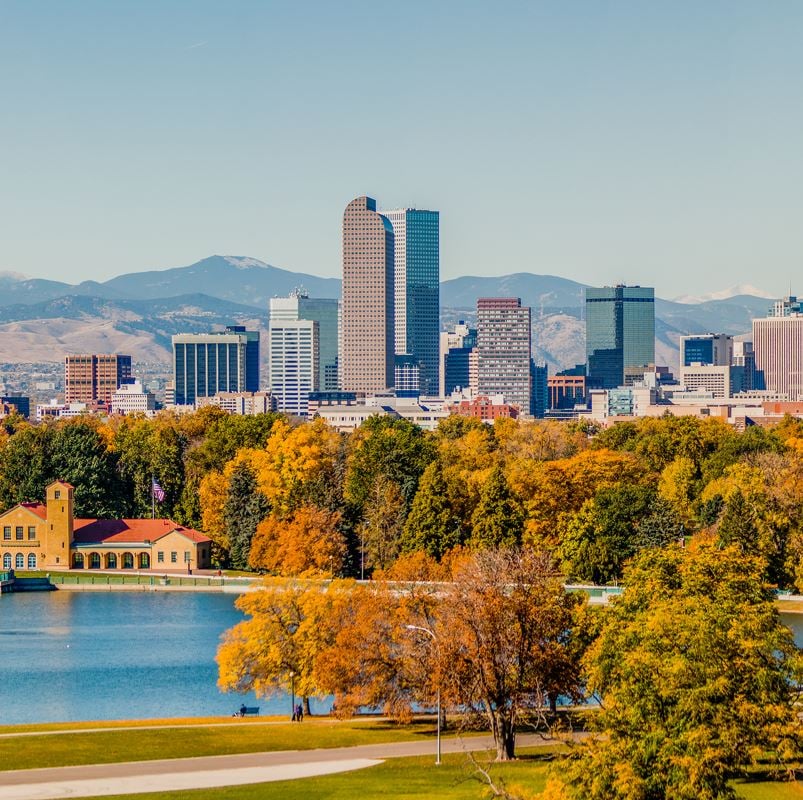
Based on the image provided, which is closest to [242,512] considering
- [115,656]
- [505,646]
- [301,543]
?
[301,543]

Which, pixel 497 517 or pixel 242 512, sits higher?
pixel 497 517

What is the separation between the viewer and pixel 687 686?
44.6 metres

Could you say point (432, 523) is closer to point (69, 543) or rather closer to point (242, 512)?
point (242, 512)

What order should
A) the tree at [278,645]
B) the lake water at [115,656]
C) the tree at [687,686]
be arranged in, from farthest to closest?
the lake water at [115,656]
the tree at [278,645]
the tree at [687,686]

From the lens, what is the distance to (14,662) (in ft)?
251

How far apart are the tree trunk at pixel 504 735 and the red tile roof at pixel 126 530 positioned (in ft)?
219

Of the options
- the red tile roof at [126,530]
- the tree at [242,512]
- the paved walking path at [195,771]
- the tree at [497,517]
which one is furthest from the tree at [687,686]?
the red tile roof at [126,530]

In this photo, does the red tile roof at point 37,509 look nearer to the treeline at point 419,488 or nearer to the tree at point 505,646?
the treeline at point 419,488

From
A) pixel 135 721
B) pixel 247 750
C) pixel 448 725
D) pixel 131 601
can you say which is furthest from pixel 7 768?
pixel 131 601

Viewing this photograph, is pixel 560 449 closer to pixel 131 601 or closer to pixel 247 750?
pixel 131 601

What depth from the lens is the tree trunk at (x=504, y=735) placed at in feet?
167

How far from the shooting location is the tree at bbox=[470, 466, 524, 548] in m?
101

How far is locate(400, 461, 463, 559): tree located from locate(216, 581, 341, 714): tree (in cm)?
3727

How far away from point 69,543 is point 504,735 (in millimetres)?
70089
